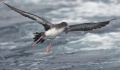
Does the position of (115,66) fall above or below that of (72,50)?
below

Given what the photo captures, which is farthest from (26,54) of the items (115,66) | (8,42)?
(115,66)

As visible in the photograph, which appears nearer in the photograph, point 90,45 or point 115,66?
point 90,45

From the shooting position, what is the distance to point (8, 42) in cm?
3822

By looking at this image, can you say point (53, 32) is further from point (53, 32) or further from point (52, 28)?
point (52, 28)

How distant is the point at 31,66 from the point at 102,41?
20077mm

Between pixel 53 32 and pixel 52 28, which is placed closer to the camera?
pixel 53 32

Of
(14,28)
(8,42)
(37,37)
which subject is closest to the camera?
(37,37)

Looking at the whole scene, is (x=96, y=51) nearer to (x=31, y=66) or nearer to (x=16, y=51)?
(x=16, y=51)

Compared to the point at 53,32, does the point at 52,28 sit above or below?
above

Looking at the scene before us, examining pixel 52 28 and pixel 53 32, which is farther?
pixel 52 28

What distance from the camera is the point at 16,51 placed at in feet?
138

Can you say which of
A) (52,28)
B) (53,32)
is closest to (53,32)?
(53,32)

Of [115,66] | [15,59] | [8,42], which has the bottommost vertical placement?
[115,66]

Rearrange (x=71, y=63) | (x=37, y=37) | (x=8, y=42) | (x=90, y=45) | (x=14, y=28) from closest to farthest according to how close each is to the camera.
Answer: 1. (x=37, y=37)
2. (x=14, y=28)
3. (x=8, y=42)
4. (x=90, y=45)
5. (x=71, y=63)
